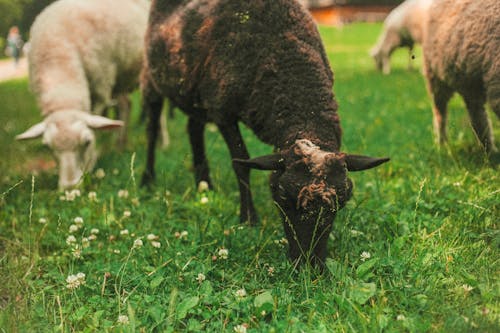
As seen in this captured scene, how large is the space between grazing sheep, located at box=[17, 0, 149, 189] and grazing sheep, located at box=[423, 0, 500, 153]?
10.6ft

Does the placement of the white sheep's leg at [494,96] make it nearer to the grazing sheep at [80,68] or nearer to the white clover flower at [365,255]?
the white clover flower at [365,255]

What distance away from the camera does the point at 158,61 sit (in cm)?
530

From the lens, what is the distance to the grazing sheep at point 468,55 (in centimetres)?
417

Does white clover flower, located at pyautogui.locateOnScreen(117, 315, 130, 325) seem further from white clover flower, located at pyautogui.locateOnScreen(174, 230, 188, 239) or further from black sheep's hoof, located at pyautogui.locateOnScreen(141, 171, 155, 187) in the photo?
black sheep's hoof, located at pyautogui.locateOnScreen(141, 171, 155, 187)

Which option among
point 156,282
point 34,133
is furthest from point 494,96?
point 34,133

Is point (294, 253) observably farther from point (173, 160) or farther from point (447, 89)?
point (173, 160)

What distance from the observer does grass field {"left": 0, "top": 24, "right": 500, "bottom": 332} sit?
2809 millimetres

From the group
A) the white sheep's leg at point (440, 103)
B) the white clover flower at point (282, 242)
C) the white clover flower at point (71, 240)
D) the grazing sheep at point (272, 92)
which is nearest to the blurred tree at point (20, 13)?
the grazing sheep at point (272, 92)

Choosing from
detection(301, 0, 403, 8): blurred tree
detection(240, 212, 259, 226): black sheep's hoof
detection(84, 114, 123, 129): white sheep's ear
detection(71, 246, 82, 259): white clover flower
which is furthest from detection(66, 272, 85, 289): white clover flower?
detection(301, 0, 403, 8): blurred tree

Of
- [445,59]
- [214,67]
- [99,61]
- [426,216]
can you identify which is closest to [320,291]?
[426,216]

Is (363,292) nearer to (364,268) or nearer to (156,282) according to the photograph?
(364,268)

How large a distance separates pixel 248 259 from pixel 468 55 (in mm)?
2467

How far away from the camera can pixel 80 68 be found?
6.43m

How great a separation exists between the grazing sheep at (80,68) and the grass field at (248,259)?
42 centimetres
